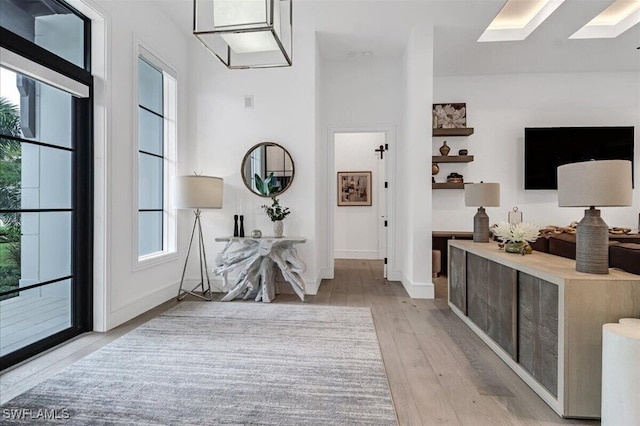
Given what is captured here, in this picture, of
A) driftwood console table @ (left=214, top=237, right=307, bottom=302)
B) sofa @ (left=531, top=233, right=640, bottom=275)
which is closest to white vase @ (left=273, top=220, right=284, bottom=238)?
driftwood console table @ (left=214, top=237, right=307, bottom=302)

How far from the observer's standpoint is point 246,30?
6.33ft

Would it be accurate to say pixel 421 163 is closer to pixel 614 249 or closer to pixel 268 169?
pixel 268 169

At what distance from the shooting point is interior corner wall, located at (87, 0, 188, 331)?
297 cm

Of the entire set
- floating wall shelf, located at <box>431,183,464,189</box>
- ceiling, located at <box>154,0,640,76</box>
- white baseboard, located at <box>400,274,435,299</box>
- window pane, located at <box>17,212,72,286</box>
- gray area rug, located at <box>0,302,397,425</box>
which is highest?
ceiling, located at <box>154,0,640,76</box>

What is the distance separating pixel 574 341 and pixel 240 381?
1837 mm

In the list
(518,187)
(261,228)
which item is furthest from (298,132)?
(518,187)

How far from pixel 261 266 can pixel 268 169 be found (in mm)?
1239

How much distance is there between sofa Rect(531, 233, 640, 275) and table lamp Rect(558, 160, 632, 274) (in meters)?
0.31

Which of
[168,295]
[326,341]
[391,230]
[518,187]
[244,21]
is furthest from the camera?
[518,187]

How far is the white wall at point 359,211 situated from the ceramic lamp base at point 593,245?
545 cm

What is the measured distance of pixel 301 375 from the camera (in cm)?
212

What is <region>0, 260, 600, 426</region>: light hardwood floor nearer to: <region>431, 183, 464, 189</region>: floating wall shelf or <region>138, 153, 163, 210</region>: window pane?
<region>138, 153, 163, 210</region>: window pane

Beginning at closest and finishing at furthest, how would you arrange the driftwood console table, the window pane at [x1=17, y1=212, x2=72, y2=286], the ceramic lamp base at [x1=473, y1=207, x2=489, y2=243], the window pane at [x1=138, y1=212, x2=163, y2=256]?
the window pane at [x1=17, y1=212, x2=72, y2=286] < the ceramic lamp base at [x1=473, y1=207, x2=489, y2=243] < the window pane at [x1=138, y1=212, x2=163, y2=256] < the driftwood console table

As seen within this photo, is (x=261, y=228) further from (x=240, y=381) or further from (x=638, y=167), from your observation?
(x=638, y=167)
